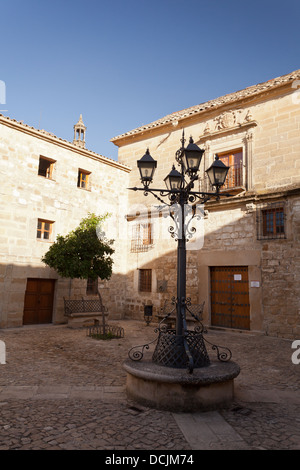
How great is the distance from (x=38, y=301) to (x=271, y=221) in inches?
329

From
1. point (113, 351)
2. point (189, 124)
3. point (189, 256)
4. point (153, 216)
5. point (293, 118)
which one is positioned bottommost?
point (113, 351)

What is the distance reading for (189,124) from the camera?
42.1 ft

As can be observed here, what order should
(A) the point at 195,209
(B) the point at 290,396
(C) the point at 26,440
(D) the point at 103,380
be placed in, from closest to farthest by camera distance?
(C) the point at 26,440 < (B) the point at 290,396 < (D) the point at 103,380 < (A) the point at 195,209

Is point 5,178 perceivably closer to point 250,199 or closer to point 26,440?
point 250,199

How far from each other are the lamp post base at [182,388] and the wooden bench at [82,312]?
22.2ft

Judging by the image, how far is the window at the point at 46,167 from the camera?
38.6 feet

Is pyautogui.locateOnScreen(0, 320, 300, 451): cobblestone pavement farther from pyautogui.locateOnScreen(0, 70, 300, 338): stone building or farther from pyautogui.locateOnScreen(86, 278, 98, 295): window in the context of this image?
pyautogui.locateOnScreen(86, 278, 98, 295): window

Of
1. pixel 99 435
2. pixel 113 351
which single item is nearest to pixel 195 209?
pixel 113 351

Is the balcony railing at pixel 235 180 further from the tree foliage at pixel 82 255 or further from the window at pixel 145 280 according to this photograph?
the tree foliage at pixel 82 255

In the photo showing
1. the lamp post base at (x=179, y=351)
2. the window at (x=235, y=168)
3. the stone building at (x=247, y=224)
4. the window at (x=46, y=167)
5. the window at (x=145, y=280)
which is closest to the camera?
the lamp post base at (x=179, y=351)

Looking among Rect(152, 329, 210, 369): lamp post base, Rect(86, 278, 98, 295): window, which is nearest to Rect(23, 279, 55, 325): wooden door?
Rect(86, 278, 98, 295): window

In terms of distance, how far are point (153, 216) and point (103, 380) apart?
885 centimetres


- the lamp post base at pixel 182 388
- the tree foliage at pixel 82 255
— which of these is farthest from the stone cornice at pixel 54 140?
the lamp post base at pixel 182 388

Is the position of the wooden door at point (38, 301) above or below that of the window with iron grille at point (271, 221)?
below
